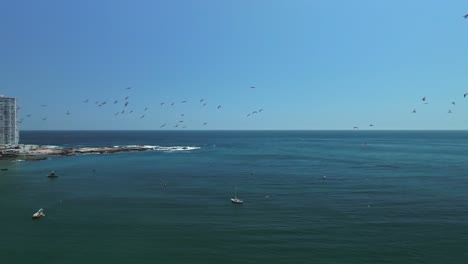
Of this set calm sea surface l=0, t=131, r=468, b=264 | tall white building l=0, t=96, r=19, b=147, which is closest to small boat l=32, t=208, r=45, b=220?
calm sea surface l=0, t=131, r=468, b=264

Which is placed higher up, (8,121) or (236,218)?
(8,121)

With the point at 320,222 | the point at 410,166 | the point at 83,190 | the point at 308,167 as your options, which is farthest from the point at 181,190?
the point at 410,166

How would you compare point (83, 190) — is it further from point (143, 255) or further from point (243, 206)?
point (143, 255)

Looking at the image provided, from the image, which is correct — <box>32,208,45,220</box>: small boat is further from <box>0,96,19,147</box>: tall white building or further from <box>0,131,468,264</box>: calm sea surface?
<box>0,96,19,147</box>: tall white building

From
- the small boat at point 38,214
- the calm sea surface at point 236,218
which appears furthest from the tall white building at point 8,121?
the small boat at point 38,214

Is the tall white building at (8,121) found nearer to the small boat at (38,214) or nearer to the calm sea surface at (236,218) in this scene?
the calm sea surface at (236,218)

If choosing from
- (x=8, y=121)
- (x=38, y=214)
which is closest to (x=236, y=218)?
(x=38, y=214)

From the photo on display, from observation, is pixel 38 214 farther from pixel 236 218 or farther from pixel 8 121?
pixel 8 121

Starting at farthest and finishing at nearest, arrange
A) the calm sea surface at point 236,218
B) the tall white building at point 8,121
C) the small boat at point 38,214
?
the tall white building at point 8,121 → the small boat at point 38,214 → the calm sea surface at point 236,218
